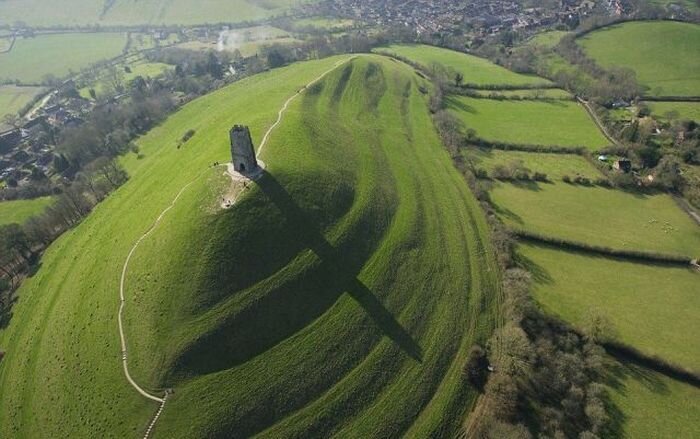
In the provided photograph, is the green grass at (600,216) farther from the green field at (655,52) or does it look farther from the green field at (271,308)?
the green field at (655,52)

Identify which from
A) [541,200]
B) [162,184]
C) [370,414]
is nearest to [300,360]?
[370,414]

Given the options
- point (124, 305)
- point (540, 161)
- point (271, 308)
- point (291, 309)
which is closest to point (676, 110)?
point (540, 161)

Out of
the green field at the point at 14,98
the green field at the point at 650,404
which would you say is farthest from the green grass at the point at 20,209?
the green field at the point at 650,404

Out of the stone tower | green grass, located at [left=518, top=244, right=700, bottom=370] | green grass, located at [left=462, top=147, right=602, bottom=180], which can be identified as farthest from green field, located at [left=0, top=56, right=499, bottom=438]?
green grass, located at [left=462, top=147, right=602, bottom=180]

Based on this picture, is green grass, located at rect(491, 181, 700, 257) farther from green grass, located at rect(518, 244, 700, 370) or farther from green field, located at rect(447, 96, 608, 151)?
green field, located at rect(447, 96, 608, 151)

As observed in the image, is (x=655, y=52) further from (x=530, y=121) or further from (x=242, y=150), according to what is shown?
(x=242, y=150)

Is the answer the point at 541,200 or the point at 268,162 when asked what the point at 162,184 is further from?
the point at 541,200
